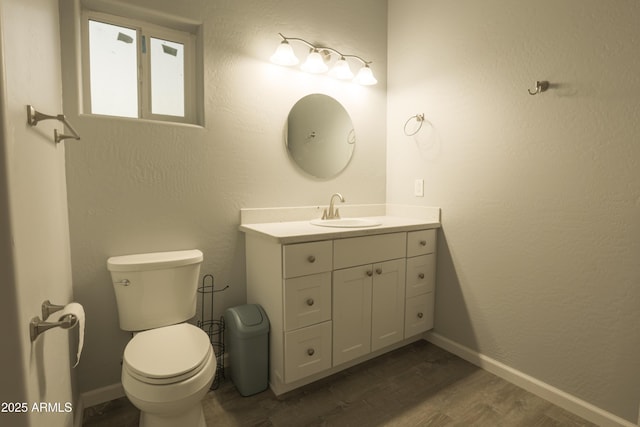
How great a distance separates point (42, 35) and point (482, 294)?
2.31 m

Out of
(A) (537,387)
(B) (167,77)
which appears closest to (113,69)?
(B) (167,77)

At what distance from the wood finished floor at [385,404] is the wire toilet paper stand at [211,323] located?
0.41 feet

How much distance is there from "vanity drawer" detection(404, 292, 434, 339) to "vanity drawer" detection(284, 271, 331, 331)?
630 mm

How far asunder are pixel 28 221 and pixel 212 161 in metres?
1.11

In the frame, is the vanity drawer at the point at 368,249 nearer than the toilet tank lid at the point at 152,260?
No

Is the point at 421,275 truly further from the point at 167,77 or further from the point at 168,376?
the point at 167,77

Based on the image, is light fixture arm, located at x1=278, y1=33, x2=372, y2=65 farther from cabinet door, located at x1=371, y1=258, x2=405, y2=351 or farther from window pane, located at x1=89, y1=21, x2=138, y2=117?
cabinet door, located at x1=371, y1=258, x2=405, y2=351

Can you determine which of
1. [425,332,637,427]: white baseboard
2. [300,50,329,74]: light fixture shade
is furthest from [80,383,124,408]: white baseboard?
[300,50,329,74]: light fixture shade

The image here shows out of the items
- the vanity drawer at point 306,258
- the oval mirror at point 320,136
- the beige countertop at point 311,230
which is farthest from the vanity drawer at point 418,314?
the oval mirror at point 320,136

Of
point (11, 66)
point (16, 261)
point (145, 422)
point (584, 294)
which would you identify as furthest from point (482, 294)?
point (11, 66)

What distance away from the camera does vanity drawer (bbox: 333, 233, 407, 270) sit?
1679mm

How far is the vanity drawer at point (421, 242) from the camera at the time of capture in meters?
1.98

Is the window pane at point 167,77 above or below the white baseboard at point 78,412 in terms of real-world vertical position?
above

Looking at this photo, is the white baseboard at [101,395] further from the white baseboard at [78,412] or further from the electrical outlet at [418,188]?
the electrical outlet at [418,188]
